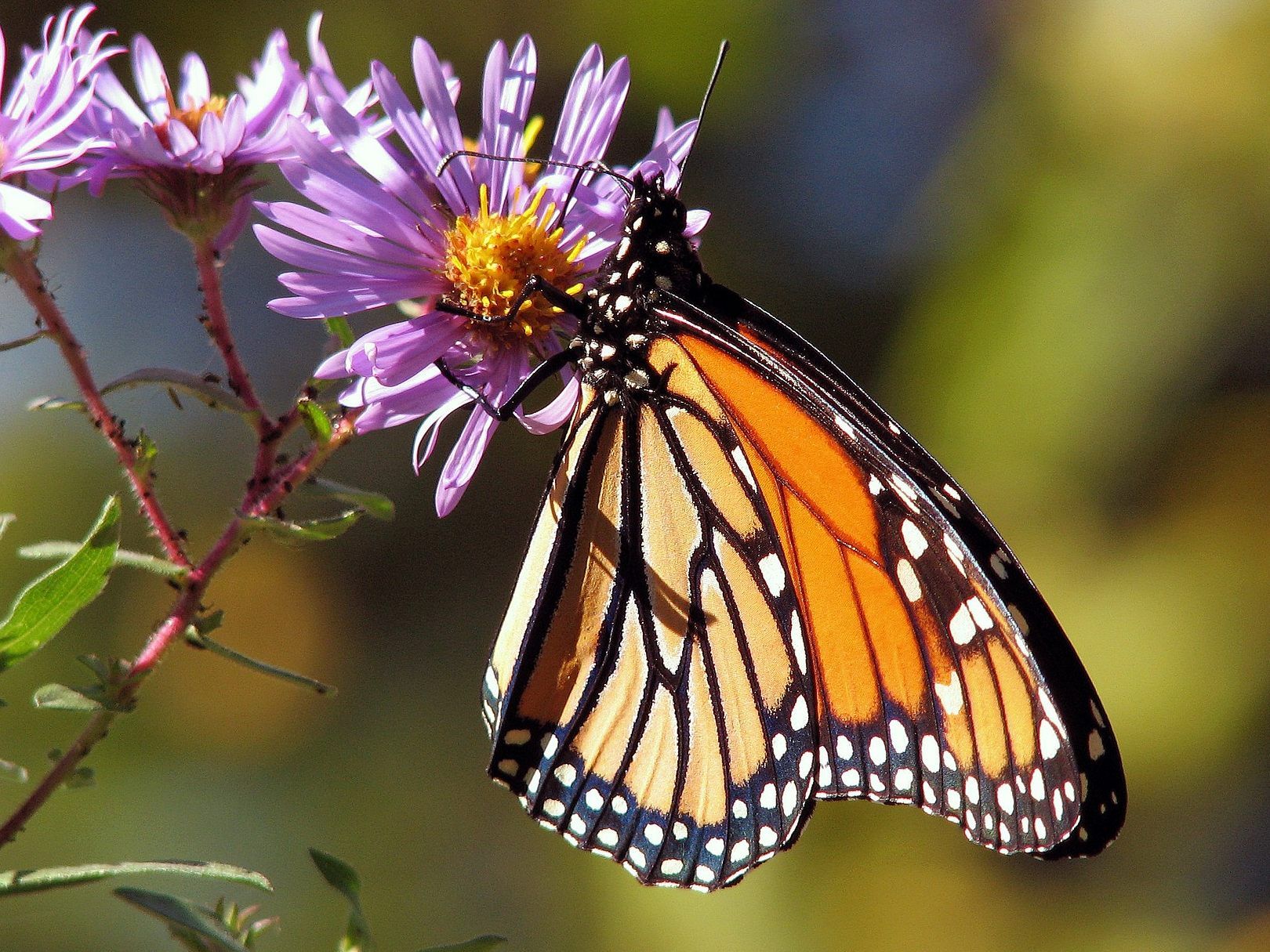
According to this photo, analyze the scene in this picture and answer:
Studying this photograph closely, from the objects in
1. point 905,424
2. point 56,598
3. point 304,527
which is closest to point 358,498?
point 304,527

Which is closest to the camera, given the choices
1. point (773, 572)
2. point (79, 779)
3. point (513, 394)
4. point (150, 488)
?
point (79, 779)

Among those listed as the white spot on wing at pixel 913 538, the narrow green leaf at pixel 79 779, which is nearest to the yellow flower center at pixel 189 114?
the narrow green leaf at pixel 79 779

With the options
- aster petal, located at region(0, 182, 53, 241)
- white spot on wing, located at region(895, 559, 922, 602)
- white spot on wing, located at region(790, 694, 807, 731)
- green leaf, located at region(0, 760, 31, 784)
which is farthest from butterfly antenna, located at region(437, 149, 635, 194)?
green leaf, located at region(0, 760, 31, 784)

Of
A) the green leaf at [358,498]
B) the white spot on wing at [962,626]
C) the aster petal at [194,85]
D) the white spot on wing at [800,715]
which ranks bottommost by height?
the green leaf at [358,498]

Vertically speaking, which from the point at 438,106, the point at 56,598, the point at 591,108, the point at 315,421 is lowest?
the point at 56,598

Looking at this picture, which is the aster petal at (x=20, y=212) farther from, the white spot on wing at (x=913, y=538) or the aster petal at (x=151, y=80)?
the white spot on wing at (x=913, y=538)

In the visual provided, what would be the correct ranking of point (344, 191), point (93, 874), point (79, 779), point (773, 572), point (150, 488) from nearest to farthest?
point (93, 874)
point (79, 779)
point (150, 488)
point (344, 191)
point (773, 572)

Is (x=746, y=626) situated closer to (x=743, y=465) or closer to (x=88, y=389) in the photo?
(x=743, y=465)
